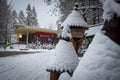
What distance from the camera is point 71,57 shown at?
5.13 meters

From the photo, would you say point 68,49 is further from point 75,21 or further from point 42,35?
point 42,35

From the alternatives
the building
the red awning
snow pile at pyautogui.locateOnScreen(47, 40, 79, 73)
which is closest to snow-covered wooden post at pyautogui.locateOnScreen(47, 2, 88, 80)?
snow pile at pyautogui.locateOnScreen(47, 40, 79, 73)

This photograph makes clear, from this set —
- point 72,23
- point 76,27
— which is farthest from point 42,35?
point 72,23

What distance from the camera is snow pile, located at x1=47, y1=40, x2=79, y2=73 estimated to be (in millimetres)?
4895

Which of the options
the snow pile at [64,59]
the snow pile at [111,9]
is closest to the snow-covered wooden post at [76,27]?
the snow pile at [64,59]

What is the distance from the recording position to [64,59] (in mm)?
5039

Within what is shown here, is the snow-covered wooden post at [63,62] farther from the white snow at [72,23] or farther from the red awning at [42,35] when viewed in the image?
the red awning at [42,35]

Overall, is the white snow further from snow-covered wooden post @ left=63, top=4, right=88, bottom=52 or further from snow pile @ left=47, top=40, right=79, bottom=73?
snow pile @ left=47, top=40, right=79, bottom=73

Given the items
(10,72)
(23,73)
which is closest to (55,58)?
(23,73)

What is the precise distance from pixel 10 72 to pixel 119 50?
10.6 metres

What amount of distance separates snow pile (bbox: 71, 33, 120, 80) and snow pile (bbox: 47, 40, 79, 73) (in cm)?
256

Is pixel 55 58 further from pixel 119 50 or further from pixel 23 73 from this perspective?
pixel 23 73

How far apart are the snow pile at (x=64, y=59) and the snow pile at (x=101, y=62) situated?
2.56m

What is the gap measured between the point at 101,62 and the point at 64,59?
293cm
